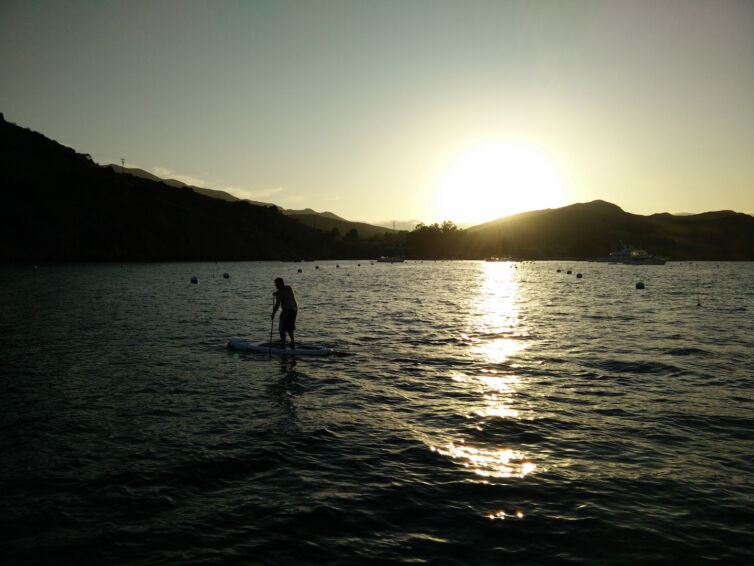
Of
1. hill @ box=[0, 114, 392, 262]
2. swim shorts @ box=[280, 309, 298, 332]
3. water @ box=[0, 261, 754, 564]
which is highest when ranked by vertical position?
hill @ box=[0, 114, 392, 262]

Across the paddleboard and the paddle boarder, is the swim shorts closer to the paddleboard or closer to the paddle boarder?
the paddle boarder

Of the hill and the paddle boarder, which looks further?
the hill

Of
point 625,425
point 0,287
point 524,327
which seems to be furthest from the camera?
point 0,287

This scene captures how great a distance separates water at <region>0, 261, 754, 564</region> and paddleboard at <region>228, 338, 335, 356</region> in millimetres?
632

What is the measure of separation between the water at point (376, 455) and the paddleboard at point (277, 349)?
632 mm

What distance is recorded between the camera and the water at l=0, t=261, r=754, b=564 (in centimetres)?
802

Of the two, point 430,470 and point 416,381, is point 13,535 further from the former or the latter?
point 416,381

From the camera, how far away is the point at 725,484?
10234 millimetres

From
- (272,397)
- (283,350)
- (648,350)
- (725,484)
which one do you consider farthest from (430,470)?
(648,350)

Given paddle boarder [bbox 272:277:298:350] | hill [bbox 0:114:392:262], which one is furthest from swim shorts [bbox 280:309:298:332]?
hill [bbox 0:114:392:262]

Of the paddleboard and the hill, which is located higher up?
the hill

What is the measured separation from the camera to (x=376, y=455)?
11.7 metres

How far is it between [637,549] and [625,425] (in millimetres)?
6715

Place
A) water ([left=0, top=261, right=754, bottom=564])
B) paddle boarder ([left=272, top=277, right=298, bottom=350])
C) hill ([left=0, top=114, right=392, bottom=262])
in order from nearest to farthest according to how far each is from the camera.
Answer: water ([left=0, top=261, right=754, bottom=564]), paddle boarder ([left=272, top=277, right=298, bottom=350]), hill ([left=0, top=114, right=392, bottom=262])
